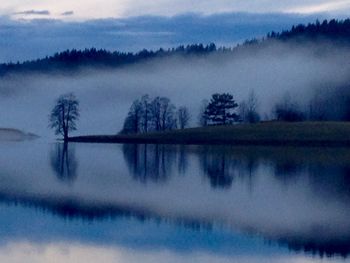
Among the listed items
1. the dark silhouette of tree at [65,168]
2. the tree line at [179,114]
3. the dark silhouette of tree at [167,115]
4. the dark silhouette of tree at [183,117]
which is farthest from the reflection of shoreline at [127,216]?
the dark silhouette of tree at [183,117]

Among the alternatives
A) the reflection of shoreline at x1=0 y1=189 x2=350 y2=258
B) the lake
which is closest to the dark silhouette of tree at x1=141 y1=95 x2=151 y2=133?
the lake

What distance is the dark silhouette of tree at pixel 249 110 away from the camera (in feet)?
394

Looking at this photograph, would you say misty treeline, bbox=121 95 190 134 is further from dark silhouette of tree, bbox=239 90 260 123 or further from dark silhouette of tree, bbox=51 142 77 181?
dark silhouette of tree, bbox=51 142 77 181

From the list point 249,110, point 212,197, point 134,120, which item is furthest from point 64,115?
point 212,197

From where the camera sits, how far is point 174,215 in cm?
2534

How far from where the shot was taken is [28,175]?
3991 centimetres

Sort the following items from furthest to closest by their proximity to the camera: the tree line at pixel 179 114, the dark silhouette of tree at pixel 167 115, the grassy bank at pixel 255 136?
the dark silhouette of tree at pixel 167 115 < the tree line at pixel 179 114 < the grassy bank at pixel 255 136

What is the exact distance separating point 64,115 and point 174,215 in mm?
72494

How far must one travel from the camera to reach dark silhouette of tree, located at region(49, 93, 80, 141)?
→ 9662 cm

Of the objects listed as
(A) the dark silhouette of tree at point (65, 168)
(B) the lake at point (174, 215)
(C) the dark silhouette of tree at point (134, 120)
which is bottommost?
(A) the dark silhouette of tree at point (65, 168)

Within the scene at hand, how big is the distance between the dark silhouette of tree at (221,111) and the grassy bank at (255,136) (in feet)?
23.9

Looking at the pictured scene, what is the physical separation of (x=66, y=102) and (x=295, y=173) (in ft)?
198

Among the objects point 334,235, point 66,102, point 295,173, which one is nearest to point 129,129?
point 66,102

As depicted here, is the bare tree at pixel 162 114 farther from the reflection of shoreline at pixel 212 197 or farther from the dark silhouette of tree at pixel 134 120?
the reflection of shoreline at pixel 212 197
